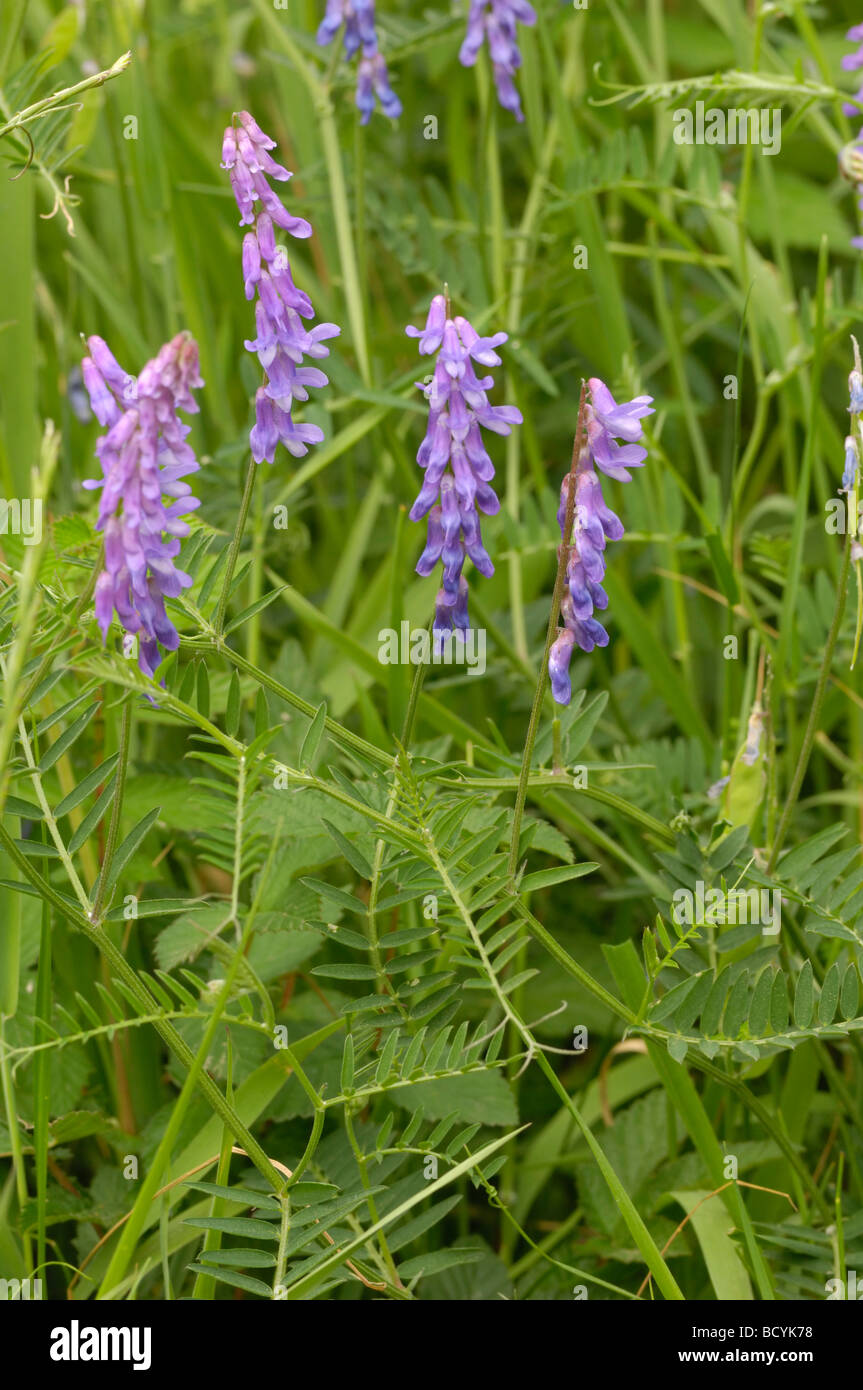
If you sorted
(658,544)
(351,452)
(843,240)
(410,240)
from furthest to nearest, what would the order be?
(843,240), (351,452), (410,240), (658,544)

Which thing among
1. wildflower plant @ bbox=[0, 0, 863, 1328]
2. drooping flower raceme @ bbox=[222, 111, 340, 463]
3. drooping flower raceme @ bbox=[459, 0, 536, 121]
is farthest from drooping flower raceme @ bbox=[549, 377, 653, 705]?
drooping flower raceme @ bbox=[459, 0, 536, 121]

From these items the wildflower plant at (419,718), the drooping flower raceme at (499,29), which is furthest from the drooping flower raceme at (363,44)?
the drooping flower raceme at (499,29)

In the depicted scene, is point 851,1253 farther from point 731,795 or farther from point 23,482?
point 23,482

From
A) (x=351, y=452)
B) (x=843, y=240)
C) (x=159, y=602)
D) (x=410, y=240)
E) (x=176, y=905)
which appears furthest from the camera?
(x=843, y=240)

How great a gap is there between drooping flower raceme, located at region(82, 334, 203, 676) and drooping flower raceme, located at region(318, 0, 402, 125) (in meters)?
0.90

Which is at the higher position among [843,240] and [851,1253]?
[843,240]

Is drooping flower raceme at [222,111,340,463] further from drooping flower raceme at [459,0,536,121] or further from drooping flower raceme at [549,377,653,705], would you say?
drooping flower raceme at [459,0,536,121]

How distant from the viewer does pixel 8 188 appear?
5.08ft

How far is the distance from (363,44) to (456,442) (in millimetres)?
938

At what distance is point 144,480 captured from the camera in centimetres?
85

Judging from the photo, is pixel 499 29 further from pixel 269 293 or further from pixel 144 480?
pixel 144 480

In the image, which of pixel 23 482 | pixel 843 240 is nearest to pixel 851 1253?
pixel 23 482

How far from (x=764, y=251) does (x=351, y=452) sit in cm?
92

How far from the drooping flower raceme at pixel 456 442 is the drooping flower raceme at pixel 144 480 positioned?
0.17m
